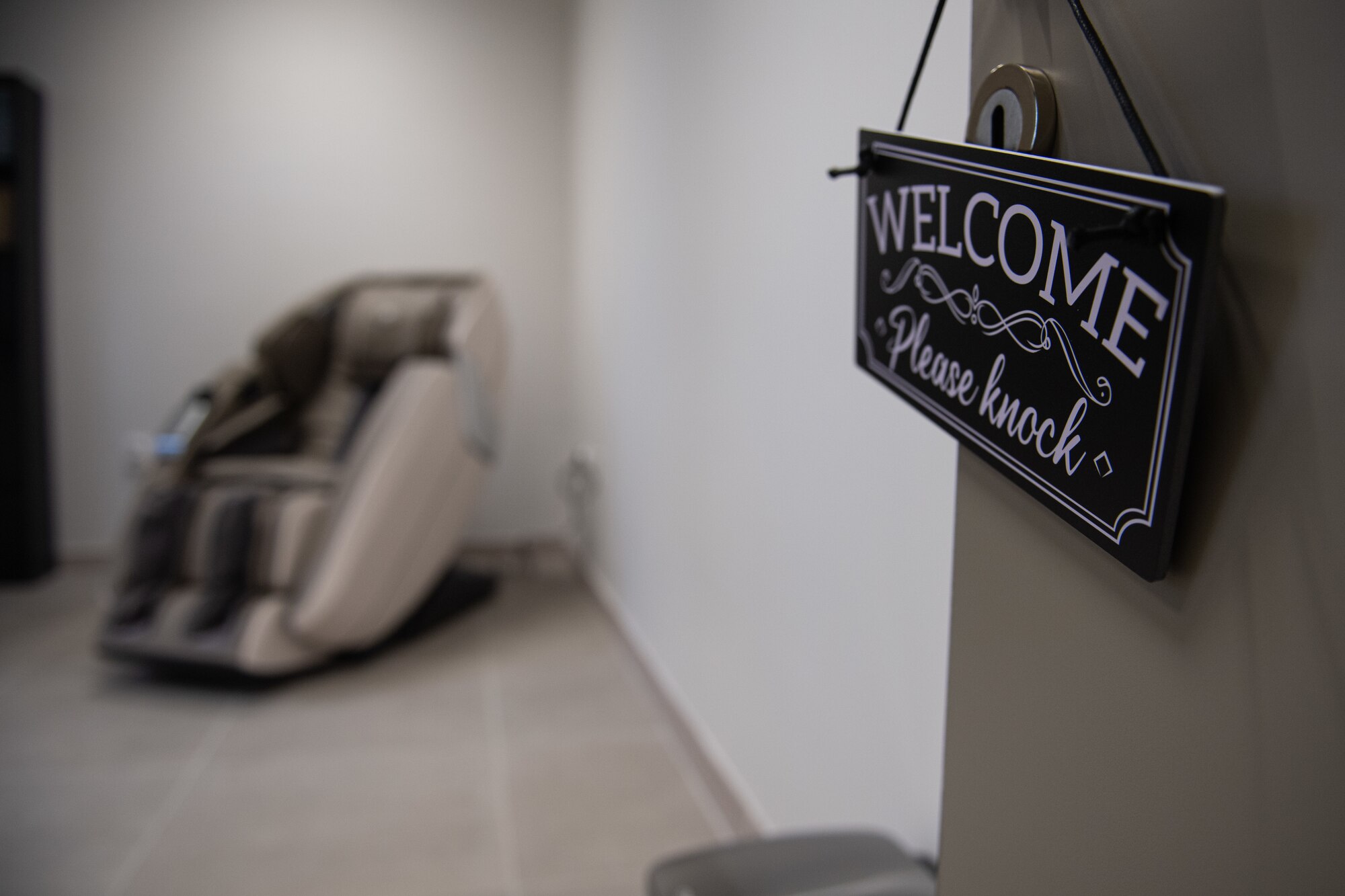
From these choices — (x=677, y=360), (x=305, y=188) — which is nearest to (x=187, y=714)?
(x=677, y=360)

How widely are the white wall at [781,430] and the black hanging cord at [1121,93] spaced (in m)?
0.59

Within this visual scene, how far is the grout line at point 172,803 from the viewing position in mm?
1827

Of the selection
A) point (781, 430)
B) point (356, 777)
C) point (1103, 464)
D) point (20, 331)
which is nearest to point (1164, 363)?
point (1103, 464)

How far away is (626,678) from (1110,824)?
2.40 metres

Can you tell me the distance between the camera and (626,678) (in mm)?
2852

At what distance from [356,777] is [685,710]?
79 cm

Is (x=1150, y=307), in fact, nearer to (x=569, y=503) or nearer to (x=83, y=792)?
(x=83, y=792)

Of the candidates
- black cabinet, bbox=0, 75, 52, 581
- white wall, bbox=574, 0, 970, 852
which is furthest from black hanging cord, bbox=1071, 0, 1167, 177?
black cabinet, bbox=0, 75, 52, 581

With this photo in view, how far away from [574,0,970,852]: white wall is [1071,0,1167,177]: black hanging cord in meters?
→ 0.59

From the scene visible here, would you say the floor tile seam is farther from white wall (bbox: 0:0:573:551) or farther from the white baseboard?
white wall (bbox: 0:0:573:551)

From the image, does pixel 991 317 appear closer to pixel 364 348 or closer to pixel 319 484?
pixel 319 484

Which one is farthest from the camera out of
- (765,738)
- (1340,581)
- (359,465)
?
(359,465)

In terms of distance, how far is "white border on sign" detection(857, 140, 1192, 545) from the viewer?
44cm

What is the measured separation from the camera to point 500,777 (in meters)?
2.23
